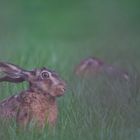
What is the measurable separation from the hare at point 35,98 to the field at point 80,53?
0.30ft

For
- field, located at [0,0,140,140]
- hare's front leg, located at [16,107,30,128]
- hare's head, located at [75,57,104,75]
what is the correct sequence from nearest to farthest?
hare's front leg, located at [16,107,30,128]
field, located at [0,0,140,140]
hare's head, located at [75,57,104,75]

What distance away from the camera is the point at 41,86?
6.64 m

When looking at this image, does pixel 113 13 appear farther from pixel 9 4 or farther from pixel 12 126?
pixel 12 126

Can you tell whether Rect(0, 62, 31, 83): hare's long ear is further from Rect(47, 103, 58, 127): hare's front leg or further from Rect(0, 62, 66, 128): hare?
Rect(47, 103, 58, 127): hare's front leg

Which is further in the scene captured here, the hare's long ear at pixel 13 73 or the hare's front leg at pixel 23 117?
the hare's long ear at pixel 13 73

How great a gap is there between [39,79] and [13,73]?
18 cm

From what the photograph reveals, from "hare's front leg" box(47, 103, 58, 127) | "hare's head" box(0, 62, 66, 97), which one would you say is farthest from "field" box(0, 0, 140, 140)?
"hare's head" box(0, 62, 66, 97)

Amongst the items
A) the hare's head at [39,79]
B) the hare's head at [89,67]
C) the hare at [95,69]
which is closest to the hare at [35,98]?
the hare's head at [39,79]

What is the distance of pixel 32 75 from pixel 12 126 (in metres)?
0.37

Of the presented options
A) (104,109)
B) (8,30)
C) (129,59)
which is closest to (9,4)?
(8,30)

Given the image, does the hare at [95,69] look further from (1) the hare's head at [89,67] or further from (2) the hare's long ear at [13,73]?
(2) the hare's long ear at [13,73]

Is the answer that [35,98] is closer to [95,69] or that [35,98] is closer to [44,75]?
[44,75]

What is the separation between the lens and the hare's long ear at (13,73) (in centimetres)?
668

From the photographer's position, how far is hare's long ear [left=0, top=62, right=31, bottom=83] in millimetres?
6676
